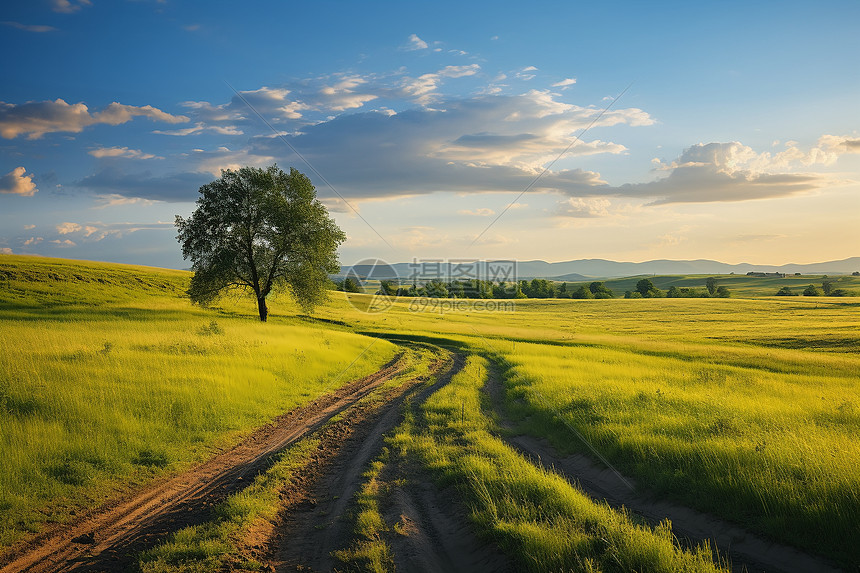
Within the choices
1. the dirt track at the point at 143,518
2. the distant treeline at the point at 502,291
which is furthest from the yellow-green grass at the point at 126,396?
the distant treeline at the point at 502,291

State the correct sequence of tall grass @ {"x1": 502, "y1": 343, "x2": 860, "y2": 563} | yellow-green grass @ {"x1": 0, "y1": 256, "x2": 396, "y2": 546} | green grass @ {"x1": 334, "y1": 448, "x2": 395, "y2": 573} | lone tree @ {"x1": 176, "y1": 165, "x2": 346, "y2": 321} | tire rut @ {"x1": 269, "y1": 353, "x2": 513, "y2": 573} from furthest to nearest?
lone tree @ {"x1": 176, "y1": 165, "x2": 346, "y2": 321} → yellow-green grass @ {"x1": 0, "y1": 256, "x2": 396, "y2": 546} → tall grass @ {"x1": 502, "y1": 343, "x2": 860, "y2": 563} → tire rut @ {"x1": 269, "y1": 353, "x2": 513, "y2": 573} → green grass @ {"x1": 334, "y1": 448, "x2": 395, "y2": 573}

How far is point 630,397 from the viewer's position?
14.6 m

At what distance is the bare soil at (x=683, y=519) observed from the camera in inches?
242

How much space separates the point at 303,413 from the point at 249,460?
4.54 m

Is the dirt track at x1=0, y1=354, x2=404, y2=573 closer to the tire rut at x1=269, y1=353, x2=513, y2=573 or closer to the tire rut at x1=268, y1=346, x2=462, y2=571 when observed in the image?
the tire rut at x1=268, y1=346, x2=462, y2=571

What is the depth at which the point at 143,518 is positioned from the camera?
24.2ft

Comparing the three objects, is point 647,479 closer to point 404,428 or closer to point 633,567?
point 633,567

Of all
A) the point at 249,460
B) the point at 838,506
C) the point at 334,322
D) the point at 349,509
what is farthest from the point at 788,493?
the point at 334,322

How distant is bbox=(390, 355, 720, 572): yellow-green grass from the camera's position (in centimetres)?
560

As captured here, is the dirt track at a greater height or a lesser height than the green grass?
lesser

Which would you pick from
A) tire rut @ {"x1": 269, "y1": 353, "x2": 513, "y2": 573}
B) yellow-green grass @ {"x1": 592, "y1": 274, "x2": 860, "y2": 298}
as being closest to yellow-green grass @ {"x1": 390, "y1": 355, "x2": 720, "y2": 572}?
tire rut @ {"x1": 269, "y1": 353, "x2": 513, "y2": 573}

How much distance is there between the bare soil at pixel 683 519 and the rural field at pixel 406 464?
40mm

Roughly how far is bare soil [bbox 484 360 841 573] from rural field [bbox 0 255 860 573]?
0.04 meters

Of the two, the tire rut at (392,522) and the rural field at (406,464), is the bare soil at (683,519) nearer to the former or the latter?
the rural field at (406,464)
